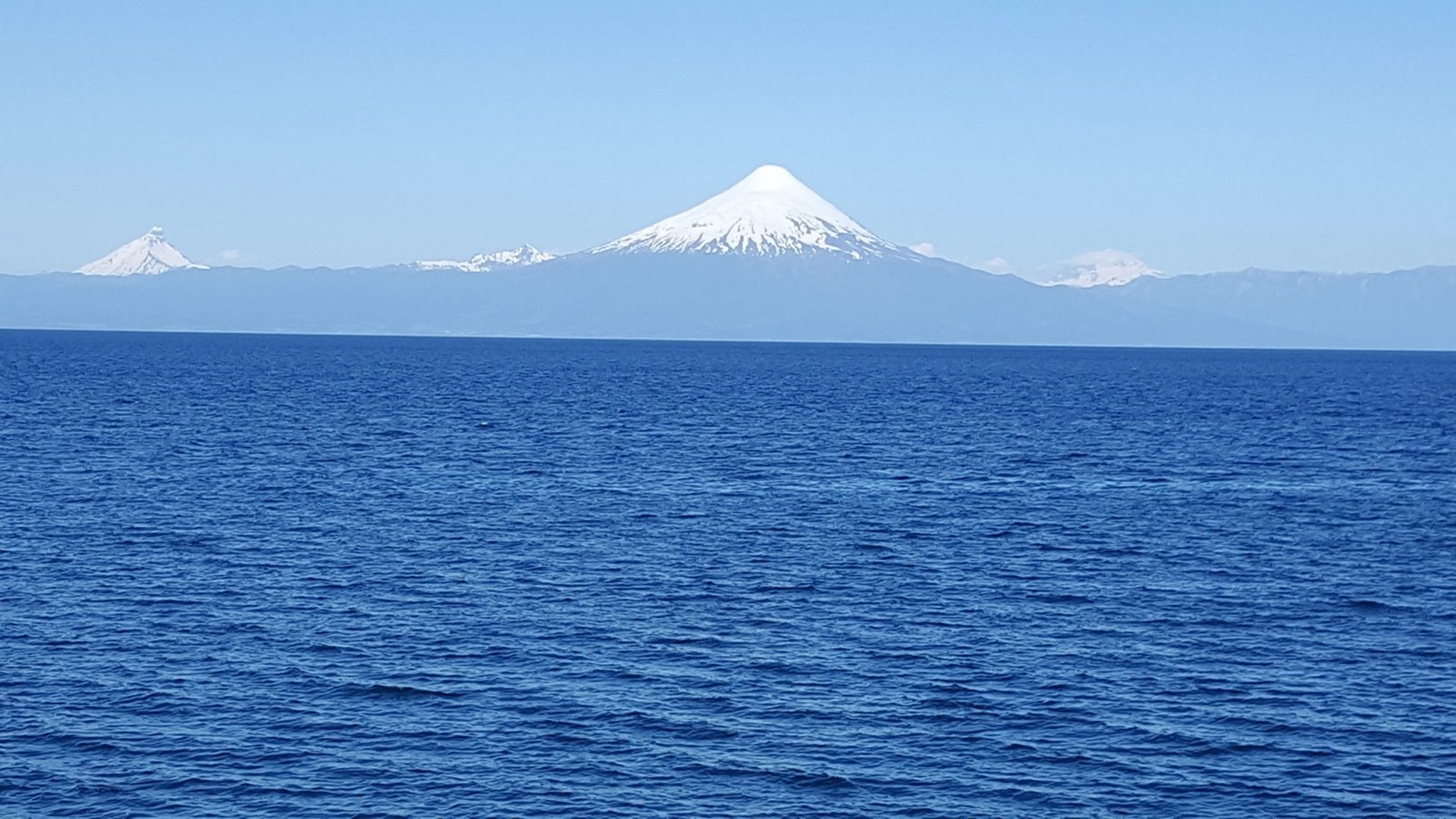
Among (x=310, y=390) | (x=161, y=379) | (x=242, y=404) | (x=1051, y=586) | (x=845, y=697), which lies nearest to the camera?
(x=845, y=697)

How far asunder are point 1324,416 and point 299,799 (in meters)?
118

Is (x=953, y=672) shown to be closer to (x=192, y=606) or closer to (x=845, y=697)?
(x=845, y=697)

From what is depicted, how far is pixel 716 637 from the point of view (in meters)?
41.5

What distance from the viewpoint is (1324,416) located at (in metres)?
132

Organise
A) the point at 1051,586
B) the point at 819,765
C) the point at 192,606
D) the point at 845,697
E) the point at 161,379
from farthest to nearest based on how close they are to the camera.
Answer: the point at 161,379
the point at 1051,586
the point at 192,606
the point at 845,697
the point at 819,765

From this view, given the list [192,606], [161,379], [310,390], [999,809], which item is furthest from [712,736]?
[161,379]

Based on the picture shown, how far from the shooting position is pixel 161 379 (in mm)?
171125

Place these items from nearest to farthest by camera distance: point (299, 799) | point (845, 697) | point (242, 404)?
point (299, 799)
point (845, 697)
point (242, 404)

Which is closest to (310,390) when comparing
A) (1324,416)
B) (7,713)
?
(1324,416)

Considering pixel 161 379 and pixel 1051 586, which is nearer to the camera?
pixel 1051 586

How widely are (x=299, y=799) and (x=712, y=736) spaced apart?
8470 mm

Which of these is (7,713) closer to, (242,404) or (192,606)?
(192,606)

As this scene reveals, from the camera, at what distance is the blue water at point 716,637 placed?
30578 mm

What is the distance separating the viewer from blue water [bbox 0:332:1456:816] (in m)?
30.6
